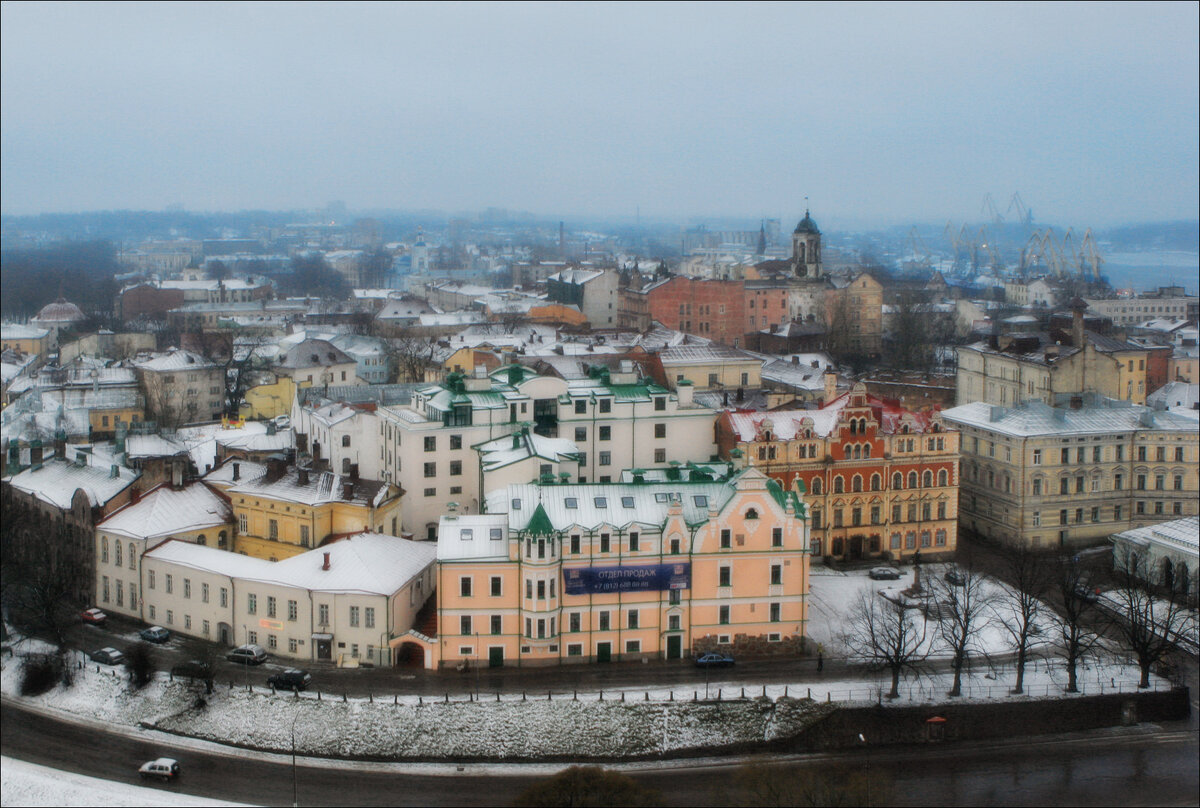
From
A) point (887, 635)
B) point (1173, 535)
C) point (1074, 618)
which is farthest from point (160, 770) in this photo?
point (1173, 535)

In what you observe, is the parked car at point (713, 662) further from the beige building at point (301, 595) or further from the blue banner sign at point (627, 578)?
the beige building at point (301, 595)

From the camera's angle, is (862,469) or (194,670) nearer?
(194,670)

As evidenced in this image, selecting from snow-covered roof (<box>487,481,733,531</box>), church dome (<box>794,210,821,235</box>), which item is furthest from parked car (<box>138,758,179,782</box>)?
church dome (<box>794,210,821,235</box>)

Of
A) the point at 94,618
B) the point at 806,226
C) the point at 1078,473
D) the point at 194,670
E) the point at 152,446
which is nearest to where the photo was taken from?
the point at 194,670

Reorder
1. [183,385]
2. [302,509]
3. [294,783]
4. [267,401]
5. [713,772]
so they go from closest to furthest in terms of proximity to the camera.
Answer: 1. [294,783]
2. [713,772]
3. [302,509]
4. [267,401]
5. [183,385]

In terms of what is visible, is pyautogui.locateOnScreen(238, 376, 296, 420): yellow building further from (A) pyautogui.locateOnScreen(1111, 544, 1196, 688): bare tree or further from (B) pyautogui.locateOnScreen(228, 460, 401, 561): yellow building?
(A) pyautogui.locateOnScreen(1111, 544, 1196, 688): bare tree

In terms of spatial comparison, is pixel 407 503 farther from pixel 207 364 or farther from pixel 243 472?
pixel 207 364

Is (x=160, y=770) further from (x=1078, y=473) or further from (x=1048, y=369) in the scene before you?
(x=1048, y=369)
